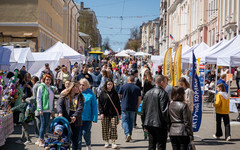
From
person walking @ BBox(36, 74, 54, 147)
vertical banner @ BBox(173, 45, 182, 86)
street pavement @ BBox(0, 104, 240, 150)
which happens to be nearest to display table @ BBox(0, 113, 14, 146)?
street pavement @ BBox(0, 104, 240, 150)

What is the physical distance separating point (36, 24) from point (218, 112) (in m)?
31.6

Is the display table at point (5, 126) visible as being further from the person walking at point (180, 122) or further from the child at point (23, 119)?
the person walking at point (180, 122)

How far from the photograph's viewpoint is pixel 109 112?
917 centimetres

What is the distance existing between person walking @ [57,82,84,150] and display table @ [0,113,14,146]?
2.17 m

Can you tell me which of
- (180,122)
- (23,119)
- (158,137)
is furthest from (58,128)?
(23,119)

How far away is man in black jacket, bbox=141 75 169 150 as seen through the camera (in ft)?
22.8

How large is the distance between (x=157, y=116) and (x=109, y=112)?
2417mm

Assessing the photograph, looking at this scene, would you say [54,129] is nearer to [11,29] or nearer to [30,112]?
[30,112]

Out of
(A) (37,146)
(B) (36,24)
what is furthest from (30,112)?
(B) (36,24)

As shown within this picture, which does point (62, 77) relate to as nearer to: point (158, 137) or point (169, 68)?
point (169, 68)

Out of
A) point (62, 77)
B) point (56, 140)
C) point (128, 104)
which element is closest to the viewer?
point (56, 140)

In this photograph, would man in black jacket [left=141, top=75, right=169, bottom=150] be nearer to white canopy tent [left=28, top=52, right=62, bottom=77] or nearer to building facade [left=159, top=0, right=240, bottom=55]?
white canopy tent [left=28, top=52, right=62, bottom=77]

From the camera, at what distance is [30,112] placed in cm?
971

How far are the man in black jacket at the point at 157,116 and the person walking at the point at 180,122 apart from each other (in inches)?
6.7
